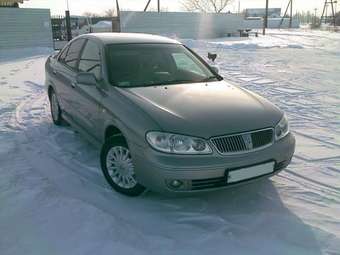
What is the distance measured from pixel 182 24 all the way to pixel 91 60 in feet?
91.1

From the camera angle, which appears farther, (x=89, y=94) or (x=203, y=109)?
(x=89, y=94)

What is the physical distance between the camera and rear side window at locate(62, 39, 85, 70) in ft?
16.5

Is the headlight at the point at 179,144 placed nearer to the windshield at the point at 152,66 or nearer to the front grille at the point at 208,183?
the front grille at the point at 208,183

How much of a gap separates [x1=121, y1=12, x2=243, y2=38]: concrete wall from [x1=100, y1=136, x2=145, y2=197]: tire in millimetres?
23982

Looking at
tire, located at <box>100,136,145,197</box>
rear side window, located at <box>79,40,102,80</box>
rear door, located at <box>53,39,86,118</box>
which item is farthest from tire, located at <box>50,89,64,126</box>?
tire, located at <box>100,136,145,197</box>

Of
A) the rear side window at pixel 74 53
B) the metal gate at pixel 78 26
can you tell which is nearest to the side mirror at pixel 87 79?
the rear side window at pixel 74 53

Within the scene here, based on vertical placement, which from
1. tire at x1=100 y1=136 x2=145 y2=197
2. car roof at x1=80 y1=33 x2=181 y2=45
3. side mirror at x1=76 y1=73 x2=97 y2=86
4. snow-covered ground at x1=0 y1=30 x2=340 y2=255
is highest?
car roof at x1=80 y1=33 x2=181 y2=45

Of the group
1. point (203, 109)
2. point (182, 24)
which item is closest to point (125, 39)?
point (203, 109)

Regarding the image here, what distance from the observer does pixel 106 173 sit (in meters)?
3.84

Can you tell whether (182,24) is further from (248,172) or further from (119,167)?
(248,172)

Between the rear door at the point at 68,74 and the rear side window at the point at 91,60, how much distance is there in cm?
16

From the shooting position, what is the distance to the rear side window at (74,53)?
5.03 metres

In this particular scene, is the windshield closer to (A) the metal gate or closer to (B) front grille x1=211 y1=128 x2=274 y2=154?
(B) front grille x1=211 y1=128 x2=274 y2=154

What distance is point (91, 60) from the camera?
15.0 feet
